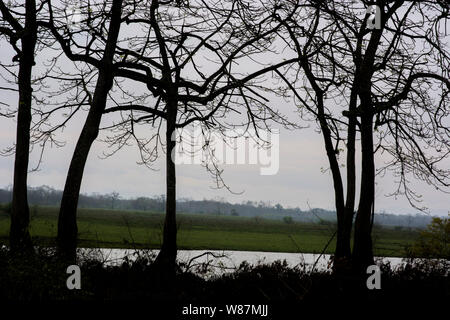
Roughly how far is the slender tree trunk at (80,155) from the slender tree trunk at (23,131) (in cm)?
94

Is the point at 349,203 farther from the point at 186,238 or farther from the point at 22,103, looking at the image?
the point at 186,238

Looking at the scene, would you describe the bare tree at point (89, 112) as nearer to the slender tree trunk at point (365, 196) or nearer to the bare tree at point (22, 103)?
the bare tree at point (22, 103)

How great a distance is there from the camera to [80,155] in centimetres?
1249

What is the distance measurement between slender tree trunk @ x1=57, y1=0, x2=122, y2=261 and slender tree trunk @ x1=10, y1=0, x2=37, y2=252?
94cm

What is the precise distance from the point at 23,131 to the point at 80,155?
66.6 inches

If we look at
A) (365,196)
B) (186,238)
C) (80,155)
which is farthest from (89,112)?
(186,238)

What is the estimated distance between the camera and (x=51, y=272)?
879cm

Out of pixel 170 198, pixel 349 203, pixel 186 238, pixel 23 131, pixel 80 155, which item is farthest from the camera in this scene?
pixel 186 238

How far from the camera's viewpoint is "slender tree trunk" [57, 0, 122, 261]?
39.5 ft

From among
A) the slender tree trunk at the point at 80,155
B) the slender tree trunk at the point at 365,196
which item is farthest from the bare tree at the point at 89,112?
the slender tree trunk at the point at 365,196

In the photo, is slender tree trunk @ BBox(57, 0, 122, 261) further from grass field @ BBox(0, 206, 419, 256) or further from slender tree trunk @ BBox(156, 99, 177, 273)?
slender tree trunk @ BBox(156, 99, 177, 273)

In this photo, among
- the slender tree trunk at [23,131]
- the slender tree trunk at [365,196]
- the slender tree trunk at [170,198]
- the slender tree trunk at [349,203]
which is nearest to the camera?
the slender tree trunk at [23,131]

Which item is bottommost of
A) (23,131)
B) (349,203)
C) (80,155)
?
(349,203)

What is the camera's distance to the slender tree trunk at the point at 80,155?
1205 centimetres
